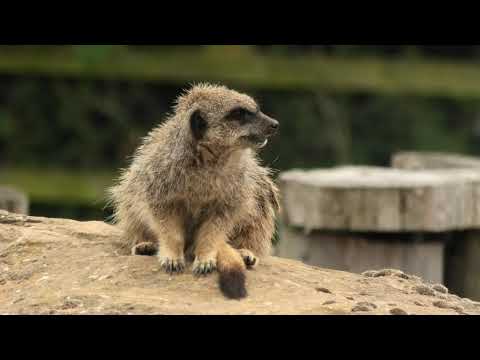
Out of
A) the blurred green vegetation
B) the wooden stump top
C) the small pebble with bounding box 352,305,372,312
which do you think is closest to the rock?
the small pebble with bounding box 352,305,372,312

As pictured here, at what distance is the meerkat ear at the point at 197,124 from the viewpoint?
457 cm

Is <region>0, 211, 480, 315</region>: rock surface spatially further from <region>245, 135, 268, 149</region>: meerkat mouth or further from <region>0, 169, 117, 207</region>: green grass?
<region>0, 169, 117, 207</region>: green grass

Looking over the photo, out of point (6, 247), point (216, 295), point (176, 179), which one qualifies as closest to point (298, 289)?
point (216, 295)

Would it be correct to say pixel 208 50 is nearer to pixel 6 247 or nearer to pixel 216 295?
pixel 6 247

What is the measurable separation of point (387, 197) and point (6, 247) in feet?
6.86

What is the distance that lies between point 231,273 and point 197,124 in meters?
0.76

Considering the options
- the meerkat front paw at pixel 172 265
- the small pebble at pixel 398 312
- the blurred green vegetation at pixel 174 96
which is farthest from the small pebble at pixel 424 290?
the blurred green vegetation at pixel 174 96

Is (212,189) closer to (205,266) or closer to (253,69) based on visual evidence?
(205,266)

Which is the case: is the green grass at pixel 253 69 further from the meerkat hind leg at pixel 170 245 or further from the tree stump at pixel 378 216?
the meerkat hind leg at pixel 170 245

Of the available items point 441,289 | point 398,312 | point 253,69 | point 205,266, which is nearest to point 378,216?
point 441,289

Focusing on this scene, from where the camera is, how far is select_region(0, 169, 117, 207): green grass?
7.62 meters

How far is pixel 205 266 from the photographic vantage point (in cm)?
429

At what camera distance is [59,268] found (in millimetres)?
4410

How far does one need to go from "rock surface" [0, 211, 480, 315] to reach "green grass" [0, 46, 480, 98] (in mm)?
2935
